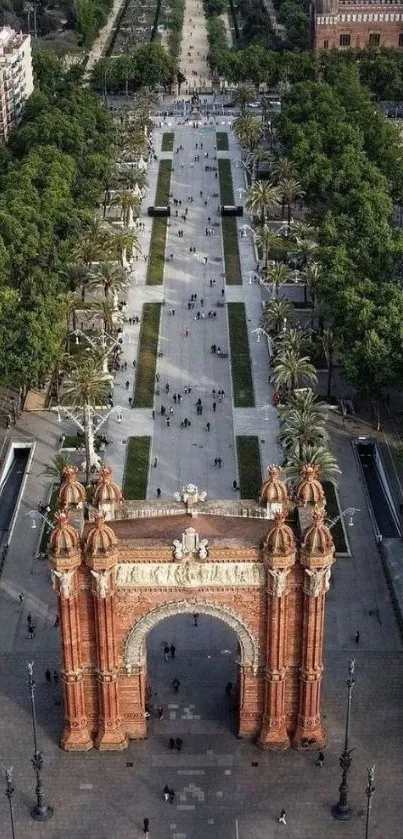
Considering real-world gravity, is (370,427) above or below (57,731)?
above

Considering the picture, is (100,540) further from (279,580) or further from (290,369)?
(290,369)

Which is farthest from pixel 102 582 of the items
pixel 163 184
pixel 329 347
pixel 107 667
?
pixel 163 184

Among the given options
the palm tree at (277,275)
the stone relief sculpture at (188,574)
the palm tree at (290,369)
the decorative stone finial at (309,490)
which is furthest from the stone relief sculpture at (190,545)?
the palm tree at (277,275)

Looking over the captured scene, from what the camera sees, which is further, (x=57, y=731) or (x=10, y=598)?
(x=10, y=598)

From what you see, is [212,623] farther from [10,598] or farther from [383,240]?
[383,240]

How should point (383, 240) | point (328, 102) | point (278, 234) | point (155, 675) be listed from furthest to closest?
point (328, 102) → point (278, 234) → point (383, 240) → point (155, 675)

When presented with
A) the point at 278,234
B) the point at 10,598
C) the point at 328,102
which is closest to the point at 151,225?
the point at 278,234

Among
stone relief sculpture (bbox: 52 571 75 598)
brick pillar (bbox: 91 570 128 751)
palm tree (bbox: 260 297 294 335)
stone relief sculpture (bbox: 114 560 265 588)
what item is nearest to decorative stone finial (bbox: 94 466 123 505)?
stone relief sculpture (bbox: 114 560 265 588)

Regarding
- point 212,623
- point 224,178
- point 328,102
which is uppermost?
point 328,102
